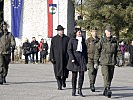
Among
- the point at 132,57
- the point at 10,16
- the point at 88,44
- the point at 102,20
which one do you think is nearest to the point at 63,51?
the point at 88,44

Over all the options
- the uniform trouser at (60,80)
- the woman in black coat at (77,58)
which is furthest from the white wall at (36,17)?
the woman in black coat at (77,58)

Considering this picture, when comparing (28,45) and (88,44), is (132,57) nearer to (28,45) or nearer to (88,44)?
(28,45)

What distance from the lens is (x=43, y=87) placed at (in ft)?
47.1

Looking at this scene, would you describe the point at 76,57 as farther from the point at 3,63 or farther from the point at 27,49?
the point at 27,49

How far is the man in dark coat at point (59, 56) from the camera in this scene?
13719mm

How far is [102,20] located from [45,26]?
7.66 meters

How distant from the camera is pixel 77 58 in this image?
40.8ft

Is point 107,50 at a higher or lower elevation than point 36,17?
lower

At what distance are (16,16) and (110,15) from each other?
9531mm

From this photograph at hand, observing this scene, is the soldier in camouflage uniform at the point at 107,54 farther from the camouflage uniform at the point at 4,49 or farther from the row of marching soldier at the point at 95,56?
the camouflage uniform at the point at 4,49

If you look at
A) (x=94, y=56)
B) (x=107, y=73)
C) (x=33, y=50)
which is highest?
(x=94, y=56)

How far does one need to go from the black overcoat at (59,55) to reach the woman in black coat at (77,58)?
1.27 m

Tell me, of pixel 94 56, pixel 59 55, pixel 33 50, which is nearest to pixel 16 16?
pixel 33 50

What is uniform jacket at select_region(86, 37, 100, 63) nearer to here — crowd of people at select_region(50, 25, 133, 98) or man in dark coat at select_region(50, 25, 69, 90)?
crowd of people at select_region(50, 25, 133, 98)
